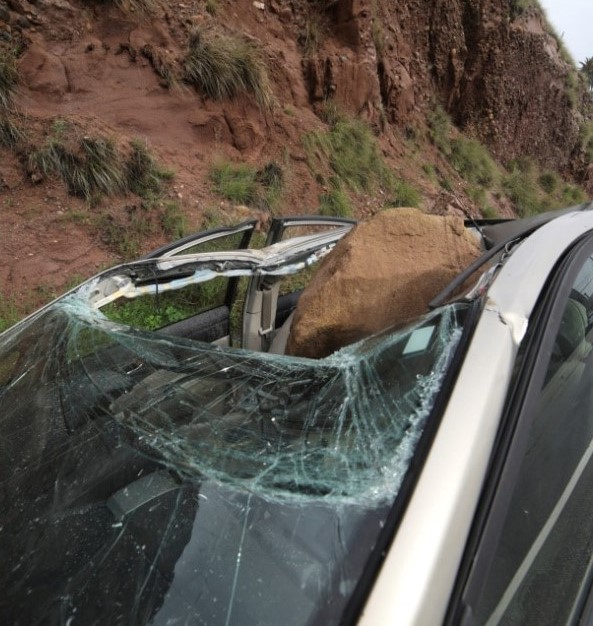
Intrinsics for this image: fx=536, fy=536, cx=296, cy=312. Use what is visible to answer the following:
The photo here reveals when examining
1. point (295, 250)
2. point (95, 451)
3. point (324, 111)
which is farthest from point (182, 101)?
point (95, 451)

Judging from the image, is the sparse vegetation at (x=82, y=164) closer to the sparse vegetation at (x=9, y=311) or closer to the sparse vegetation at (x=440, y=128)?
the sparse vegetation at (x=9, y=311)

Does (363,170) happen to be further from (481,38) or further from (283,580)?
(283,580)

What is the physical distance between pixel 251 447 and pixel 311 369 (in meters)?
0.33

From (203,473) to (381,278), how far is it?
128 centimetres

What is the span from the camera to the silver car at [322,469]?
98 centimetres

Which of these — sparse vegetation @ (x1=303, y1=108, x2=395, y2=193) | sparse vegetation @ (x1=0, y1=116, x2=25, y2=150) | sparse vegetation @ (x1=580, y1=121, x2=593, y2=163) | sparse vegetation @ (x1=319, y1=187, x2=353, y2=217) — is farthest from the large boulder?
sparse vegetation @ (x1=580, y1=121, x2=593, y2=163)

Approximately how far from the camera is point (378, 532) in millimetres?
991

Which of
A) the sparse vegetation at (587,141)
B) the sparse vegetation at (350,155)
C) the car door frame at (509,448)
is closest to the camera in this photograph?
the car door frame at (509,448)

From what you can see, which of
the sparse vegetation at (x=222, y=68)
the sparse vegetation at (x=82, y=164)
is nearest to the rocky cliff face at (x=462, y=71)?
the sparse vegetation at (x=222, y=68)

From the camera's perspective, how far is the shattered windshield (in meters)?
1.01

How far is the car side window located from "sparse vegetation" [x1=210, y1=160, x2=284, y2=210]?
5541 millimetres

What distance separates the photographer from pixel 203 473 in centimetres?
123

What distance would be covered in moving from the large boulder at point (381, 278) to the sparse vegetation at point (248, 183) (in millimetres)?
4599

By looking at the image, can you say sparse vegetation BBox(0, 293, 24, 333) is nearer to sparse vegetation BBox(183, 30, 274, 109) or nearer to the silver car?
the silver car
